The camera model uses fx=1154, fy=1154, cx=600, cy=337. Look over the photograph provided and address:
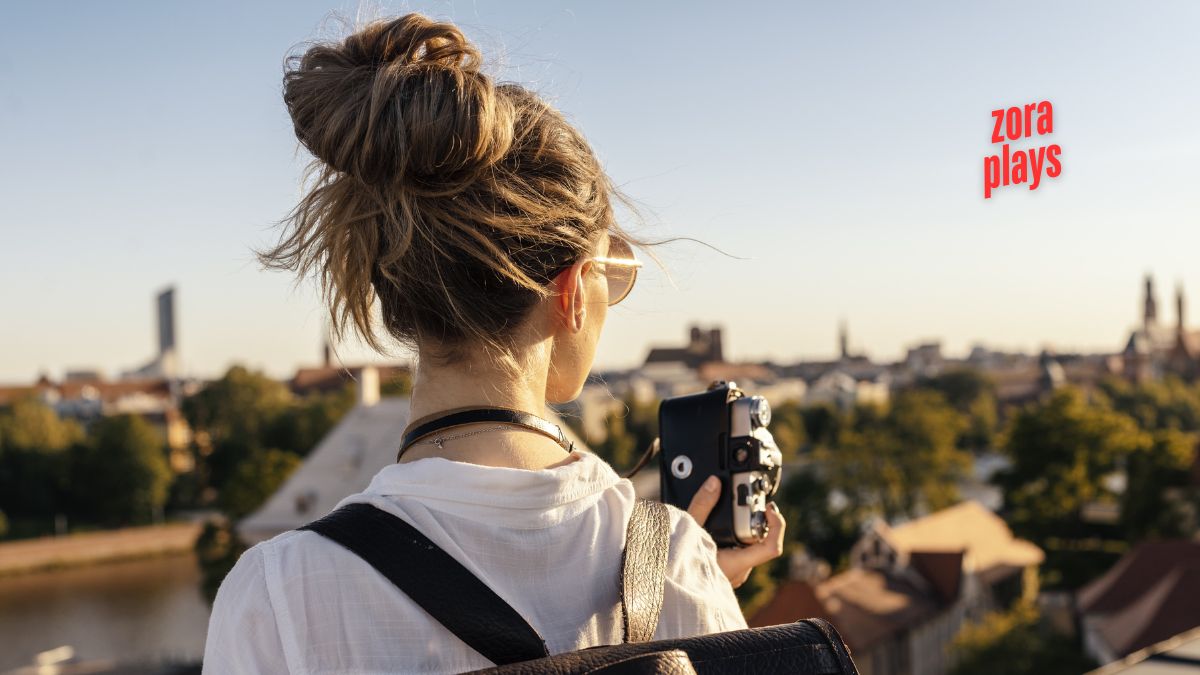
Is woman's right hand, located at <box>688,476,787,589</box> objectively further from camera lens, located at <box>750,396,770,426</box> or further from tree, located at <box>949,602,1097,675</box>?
tree, located at <box>949,602,1097,675</box>

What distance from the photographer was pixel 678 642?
2.27 feet

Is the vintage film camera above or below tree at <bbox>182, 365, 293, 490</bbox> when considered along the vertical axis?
above

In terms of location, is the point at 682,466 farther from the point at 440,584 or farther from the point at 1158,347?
the point at 1158,347

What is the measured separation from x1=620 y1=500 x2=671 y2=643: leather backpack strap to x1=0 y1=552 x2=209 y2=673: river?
19.4m

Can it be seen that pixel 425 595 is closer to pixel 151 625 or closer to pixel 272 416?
pixel 151 625

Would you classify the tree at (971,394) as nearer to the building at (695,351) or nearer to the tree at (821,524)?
the building at (695,351)

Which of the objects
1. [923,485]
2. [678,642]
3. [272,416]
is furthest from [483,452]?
[272,416]

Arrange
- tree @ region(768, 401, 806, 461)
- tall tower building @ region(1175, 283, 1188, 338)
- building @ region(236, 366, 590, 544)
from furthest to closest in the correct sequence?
tall tower building @ region(1175, 283, 1188, 338) < tree @ region(768, 401, 806, 461) < building @ region(236, 366, 590, 544)

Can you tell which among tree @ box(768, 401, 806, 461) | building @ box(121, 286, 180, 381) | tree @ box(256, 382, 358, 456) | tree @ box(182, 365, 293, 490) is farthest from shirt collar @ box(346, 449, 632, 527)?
building @ box(121, 286, 180, 381)

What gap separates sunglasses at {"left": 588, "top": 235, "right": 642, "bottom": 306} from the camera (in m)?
0.93

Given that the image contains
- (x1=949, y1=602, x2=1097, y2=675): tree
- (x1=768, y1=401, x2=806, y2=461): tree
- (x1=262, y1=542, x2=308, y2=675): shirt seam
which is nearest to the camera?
(x1=262, y1=542, x2=308, y2=675): shirt seam

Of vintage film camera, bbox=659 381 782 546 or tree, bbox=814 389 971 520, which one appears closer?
vintage film camera, bbox=659 381 782 546

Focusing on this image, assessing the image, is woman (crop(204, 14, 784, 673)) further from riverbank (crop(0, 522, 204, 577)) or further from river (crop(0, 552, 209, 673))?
riverbank (crop(0, 522, 204, 577))

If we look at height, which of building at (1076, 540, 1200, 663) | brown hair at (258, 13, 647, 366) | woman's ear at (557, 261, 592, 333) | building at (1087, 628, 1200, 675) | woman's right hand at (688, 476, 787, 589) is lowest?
building at (1076, 540, 1200, 663)
